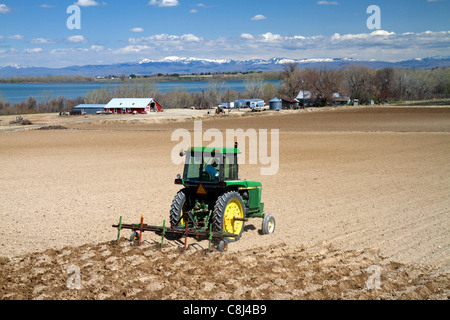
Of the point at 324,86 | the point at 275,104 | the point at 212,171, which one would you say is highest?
the point at 324,86

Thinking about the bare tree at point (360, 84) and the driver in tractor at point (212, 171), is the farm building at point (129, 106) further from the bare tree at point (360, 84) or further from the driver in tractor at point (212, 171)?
the driver in tractor at point (212, 171)

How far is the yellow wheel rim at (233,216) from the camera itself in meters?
13.0

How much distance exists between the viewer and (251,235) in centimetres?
1459

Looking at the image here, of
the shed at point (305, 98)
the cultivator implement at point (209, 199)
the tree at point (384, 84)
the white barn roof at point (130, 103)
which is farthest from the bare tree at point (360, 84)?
the cultivator implement at point (209, 199)

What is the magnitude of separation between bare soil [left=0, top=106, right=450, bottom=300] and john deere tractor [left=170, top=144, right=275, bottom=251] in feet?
2.11

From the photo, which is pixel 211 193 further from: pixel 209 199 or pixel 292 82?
pixel 292 82

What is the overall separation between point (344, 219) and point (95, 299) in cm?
915

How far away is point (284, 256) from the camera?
12.5 m

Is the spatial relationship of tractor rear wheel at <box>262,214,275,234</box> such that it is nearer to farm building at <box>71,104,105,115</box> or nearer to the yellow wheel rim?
the yellow wheel rim

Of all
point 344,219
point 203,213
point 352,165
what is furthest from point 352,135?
point 203,213

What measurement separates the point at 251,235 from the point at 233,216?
5.07ft

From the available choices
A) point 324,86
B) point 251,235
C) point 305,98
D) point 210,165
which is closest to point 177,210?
point 210,165

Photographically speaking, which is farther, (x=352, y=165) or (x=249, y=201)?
(x=352, y=165)
